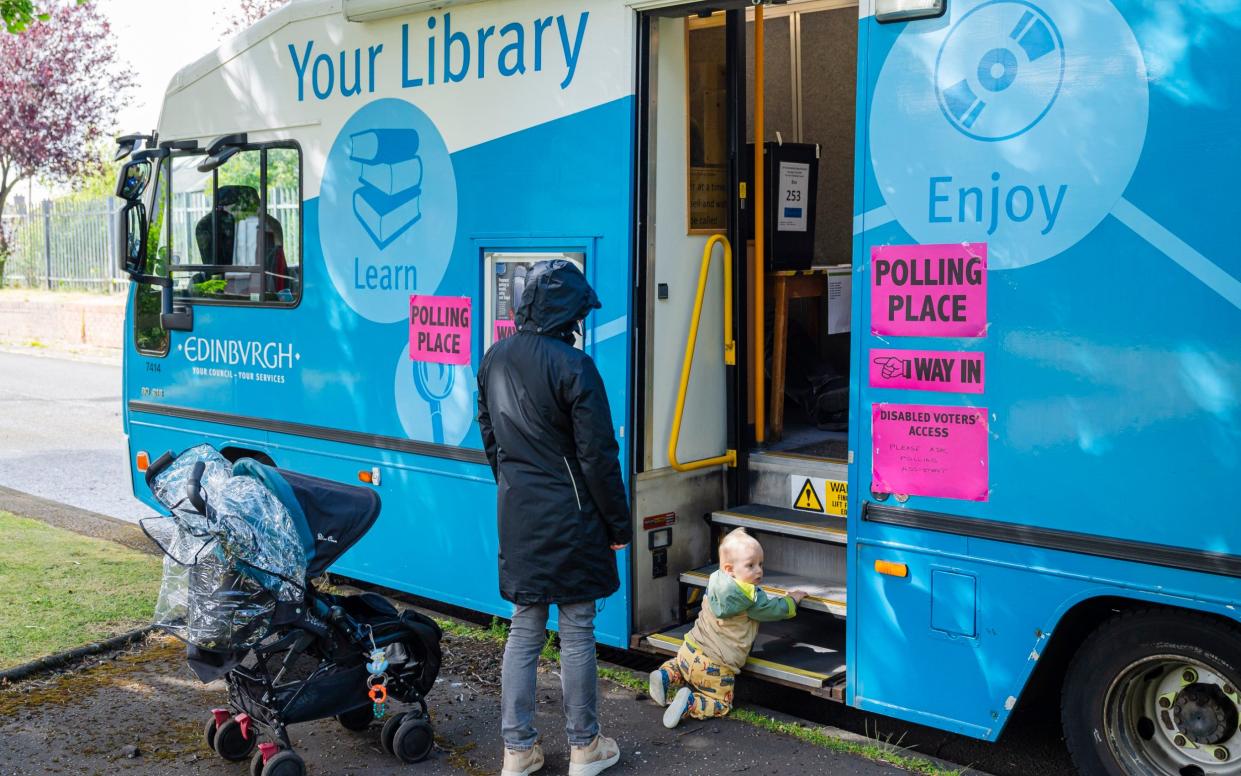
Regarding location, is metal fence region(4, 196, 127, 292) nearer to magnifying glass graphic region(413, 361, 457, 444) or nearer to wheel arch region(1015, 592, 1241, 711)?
magnifying glass graphic region(413, 361, 457, 444)

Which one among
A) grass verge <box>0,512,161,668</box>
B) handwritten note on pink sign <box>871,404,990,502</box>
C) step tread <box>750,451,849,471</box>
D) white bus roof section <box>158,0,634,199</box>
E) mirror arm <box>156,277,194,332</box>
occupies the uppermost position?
white bus roof section <box>158,0,634,199</box>

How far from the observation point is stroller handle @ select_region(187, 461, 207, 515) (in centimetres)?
439

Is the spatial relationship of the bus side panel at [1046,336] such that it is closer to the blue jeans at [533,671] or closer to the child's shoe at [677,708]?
the child's shoe at [677,708]

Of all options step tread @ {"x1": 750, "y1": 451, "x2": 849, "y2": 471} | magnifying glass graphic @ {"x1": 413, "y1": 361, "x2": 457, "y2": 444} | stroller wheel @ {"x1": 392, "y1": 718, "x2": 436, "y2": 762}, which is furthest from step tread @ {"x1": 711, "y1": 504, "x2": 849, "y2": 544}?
stroller wheel @ {"x1": 392, "y1": 718, "x2": 436, "y2": 762}

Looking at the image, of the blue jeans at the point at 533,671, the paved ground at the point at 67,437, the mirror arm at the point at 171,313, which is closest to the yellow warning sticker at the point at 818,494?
the blue jeans at the point at 533,671

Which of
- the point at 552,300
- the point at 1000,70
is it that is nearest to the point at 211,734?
the point at 552,300

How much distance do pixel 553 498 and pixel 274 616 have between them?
3.49 feet

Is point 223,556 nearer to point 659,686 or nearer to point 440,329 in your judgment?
point 659,686

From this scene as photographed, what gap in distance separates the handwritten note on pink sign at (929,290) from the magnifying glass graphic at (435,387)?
232 centimetres

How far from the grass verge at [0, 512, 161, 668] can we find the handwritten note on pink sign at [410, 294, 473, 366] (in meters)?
2.06

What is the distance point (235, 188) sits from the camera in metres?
7.05

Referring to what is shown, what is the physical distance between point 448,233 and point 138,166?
87.8 inches

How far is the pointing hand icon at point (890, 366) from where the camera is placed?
4.45 m

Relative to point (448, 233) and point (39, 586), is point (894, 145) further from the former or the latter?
point (39, 586)
